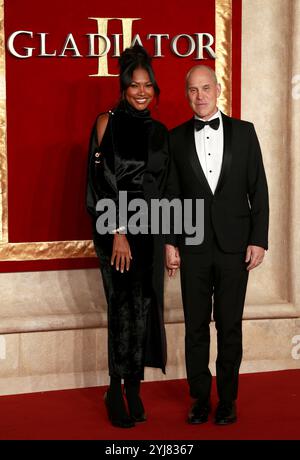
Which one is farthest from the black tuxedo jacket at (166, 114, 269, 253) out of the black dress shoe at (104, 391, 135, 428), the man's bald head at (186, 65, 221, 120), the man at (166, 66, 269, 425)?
the black dress shoe at (104, 391, 135, 428)

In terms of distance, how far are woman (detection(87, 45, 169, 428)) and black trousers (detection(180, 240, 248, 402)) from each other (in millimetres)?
219

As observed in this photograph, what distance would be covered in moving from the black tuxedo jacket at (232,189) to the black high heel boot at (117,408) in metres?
0.84

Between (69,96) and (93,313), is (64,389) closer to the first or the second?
(93,313)

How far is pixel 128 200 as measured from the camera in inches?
159

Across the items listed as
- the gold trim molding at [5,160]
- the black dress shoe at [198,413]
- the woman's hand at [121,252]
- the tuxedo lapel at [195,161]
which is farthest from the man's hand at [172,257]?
the gold trim molding at [5,160]

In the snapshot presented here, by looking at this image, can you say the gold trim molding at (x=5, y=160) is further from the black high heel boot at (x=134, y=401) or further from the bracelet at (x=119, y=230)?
the black high heel boot at (x=134, y=401)

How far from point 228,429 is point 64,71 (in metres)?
2.31

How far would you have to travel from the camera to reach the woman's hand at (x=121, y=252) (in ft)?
13.1

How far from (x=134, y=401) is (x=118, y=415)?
12cm

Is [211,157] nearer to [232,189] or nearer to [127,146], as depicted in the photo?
[232,189]

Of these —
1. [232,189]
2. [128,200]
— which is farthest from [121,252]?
[232,189]

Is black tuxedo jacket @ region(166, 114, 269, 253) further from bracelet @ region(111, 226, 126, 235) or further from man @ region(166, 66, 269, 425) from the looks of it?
bracelet @ region(111, 226, 126, 235)

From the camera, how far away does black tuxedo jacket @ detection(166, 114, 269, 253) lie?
13.3 ft

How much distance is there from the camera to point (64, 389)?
485 centimetres
